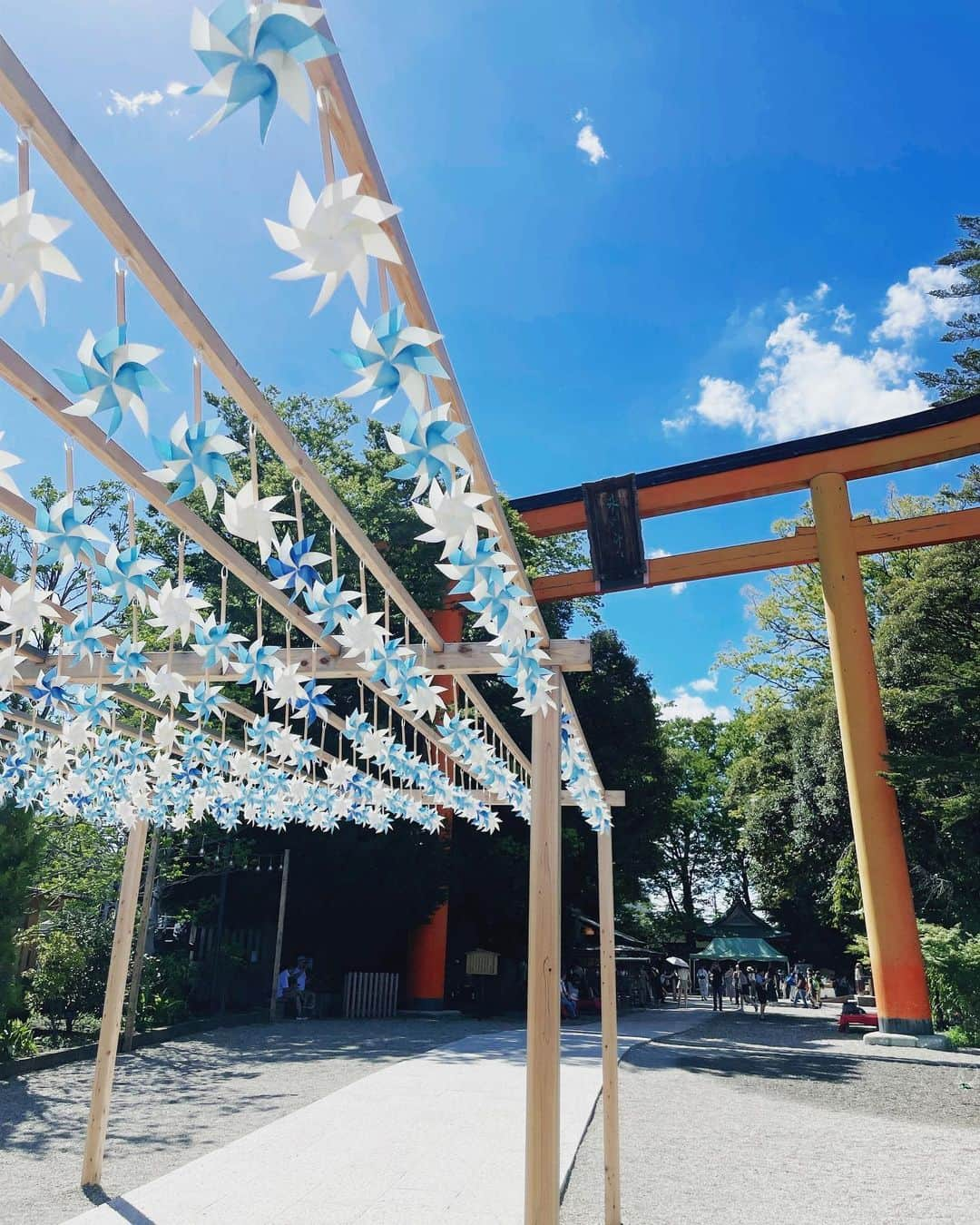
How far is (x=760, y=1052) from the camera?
441 inches

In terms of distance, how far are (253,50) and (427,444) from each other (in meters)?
0.74

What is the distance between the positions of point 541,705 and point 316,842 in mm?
11257

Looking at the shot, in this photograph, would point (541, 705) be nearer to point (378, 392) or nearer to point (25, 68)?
point (378, 392)

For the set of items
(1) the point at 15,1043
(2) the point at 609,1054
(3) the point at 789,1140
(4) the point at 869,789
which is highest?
(4) the point at 869,789

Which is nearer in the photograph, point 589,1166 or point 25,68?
point 25,68

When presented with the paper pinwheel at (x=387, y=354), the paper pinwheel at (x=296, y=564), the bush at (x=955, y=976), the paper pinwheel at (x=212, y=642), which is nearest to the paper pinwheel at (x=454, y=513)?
the paper pinwheel at (x=387, y=354)

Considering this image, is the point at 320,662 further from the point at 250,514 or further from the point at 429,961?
the point at 429,961

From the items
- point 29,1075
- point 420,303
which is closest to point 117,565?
point 420,303

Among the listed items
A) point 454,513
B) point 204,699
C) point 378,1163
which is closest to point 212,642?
point 204,699

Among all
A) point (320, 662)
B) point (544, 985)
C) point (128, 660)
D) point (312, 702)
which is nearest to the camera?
point (544, 985)

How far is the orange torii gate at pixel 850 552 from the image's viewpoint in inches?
460

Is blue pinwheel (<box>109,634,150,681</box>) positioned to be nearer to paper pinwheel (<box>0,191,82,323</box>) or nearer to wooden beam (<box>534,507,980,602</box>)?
paper pinwheel (<box>0,191,82,323</box>)

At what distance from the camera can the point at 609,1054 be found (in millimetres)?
4234

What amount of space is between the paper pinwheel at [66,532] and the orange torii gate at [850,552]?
35.0ft
